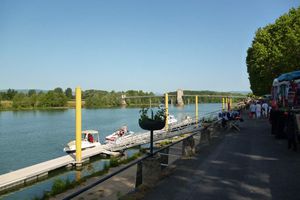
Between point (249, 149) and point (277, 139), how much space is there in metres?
3.10

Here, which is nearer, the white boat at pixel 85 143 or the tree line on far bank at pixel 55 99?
the white boat at pixel 85 143

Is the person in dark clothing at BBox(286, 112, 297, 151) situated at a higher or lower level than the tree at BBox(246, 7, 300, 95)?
lower

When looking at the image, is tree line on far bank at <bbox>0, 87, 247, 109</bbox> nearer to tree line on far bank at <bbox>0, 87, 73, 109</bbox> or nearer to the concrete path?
tree line on far bank at <bbox>0, 87, 73, 109</bbox>

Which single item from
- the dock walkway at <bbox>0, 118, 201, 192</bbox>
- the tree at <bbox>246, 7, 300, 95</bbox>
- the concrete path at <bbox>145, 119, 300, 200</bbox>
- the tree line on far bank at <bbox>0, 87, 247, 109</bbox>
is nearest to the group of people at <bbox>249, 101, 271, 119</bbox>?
the tree at <bbox>246, 7, 300, 95</bbox>

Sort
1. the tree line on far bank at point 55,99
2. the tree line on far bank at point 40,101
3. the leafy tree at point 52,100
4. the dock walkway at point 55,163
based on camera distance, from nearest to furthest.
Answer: the dock walkway at point 55,163 < the tree line on far bank at point 40,101 < the tree line on far bank at point 55,99 < the leafy tree at point 52,100

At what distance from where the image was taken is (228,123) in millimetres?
21609

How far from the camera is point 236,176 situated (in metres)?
8.79

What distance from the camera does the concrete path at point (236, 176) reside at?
7.27m

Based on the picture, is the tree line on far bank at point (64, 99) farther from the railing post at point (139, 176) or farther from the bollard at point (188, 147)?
the railing post at point (139, 176)

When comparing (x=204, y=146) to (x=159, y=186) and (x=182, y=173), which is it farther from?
(x=159, y=186)

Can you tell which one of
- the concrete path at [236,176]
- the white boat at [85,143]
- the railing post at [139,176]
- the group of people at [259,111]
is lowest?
the white boat at [85,143]

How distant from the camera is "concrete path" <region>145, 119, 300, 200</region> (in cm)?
727

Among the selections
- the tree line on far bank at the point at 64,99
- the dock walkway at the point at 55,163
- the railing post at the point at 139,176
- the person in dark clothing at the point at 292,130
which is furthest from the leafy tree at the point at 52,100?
the railing post at the point at 139,176

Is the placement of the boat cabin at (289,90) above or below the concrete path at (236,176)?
above
